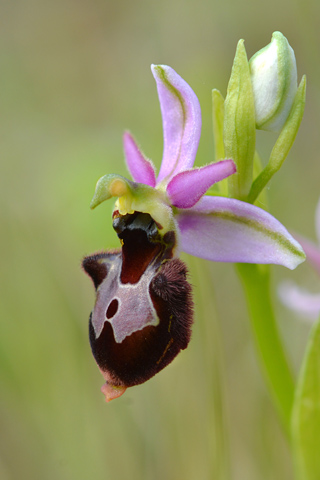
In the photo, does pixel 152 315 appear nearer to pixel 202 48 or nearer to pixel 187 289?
pixel 187 289

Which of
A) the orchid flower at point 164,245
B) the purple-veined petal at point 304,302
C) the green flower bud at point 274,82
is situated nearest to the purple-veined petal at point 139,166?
the orchid flower at point 164,245

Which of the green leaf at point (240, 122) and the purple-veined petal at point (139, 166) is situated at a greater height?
the green leaf at point (240, 122)

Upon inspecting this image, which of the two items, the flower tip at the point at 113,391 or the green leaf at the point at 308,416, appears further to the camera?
the green leaf at the point at 308,416

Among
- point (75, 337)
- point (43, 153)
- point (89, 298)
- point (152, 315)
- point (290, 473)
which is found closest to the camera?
point (152, 315)

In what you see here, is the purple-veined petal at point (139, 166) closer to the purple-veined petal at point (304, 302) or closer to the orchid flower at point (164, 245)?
the orchid flower at point (164, 245)

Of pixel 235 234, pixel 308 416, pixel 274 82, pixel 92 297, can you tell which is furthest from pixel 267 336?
pixel 92 297

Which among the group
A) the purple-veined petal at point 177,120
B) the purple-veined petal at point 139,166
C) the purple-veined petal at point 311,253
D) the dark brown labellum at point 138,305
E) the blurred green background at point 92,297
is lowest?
the blurred green background at point 92,297

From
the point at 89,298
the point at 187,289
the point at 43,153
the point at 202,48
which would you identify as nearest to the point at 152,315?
the point at 187,289
